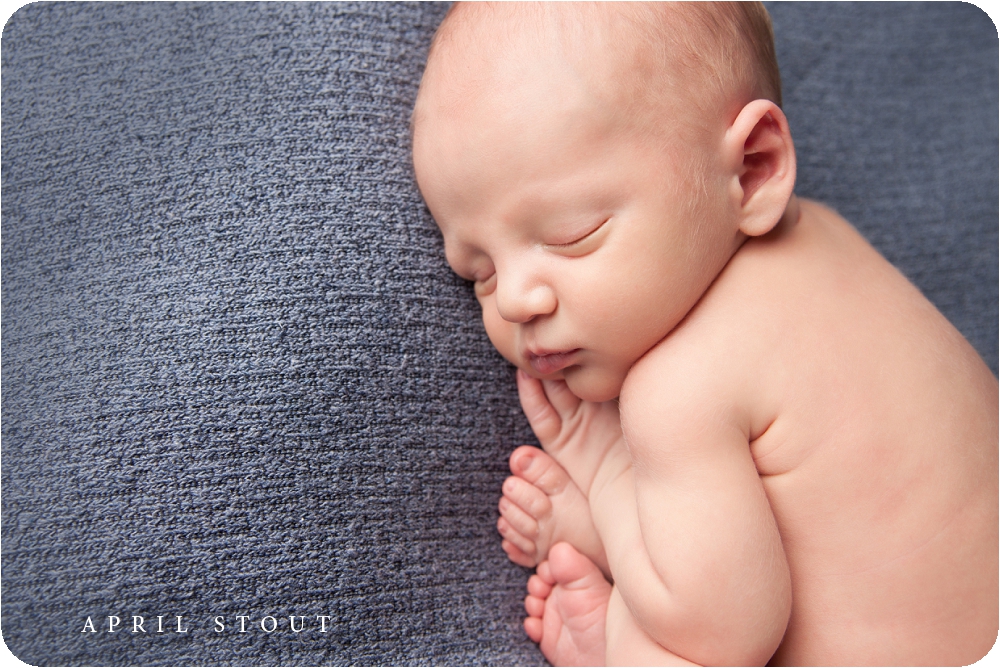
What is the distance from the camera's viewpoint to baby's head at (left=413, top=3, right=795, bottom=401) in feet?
2.85

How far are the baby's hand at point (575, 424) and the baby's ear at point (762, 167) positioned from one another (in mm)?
351

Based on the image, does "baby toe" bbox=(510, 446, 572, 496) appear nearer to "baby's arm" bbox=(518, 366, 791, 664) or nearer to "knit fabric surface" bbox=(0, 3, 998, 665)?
"knit fabric surface" bbox=(0, 3, 998, 665)

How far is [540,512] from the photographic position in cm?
111

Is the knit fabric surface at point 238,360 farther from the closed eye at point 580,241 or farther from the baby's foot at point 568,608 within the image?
the closed eye at point 580,241

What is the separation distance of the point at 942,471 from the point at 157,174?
1.07 metres

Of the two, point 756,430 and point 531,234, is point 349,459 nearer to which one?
point 531,234

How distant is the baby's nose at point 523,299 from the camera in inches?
36.6

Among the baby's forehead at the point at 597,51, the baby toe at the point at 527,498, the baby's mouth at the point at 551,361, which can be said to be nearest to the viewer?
the baby's forehead at the point at 597,51

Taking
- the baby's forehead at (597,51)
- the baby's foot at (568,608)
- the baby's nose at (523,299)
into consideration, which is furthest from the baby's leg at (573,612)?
the baby's forehead at (597,51)

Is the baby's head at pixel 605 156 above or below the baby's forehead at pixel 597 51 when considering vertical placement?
below

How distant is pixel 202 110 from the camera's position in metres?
1.03

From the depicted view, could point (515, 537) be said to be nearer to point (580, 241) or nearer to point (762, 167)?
point (580, 241)

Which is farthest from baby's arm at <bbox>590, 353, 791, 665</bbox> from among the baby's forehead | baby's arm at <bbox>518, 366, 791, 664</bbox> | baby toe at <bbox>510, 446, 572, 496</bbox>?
the baby's forehead

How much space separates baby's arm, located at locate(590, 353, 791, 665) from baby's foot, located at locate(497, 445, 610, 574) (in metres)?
0.21
